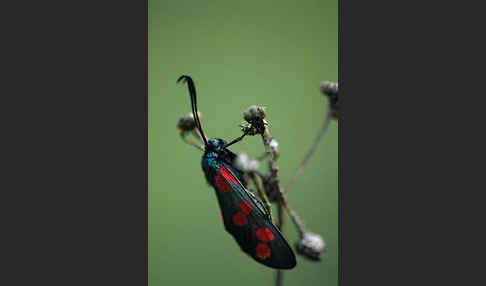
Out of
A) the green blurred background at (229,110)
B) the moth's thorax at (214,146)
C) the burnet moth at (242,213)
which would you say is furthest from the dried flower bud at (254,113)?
the green blurred background at (229,110)

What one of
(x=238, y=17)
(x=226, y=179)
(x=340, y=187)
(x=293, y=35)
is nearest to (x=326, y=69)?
(x=293, y=35)

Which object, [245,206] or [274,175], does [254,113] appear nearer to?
[274,175]

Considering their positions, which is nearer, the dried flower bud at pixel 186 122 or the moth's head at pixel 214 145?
the moth's head at pixel 214 145

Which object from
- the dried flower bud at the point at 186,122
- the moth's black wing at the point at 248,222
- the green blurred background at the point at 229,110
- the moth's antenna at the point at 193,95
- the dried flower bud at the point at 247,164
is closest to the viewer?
the dried flower bud at the point at 247,164

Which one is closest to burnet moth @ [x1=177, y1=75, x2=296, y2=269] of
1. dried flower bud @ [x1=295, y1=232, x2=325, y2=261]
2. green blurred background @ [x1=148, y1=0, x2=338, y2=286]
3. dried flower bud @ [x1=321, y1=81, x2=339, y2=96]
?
dried flower bud @ [x1=295, y1=232, x2=325, y2=261]

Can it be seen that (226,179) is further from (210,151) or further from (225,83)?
(225,83)

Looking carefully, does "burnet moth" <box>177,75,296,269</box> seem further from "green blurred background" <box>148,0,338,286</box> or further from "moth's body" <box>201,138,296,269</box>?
"green blurred background" <box>148,0,338,286</box>

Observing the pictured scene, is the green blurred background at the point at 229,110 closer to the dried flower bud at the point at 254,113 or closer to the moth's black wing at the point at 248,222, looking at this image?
the moth's black wing at the point at 248,222

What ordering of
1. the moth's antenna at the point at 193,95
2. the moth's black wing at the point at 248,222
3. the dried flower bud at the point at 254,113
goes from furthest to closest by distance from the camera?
the moth's antenna at the point at 193,95 → the moth's black wing at the point at 248,222 → the dried flower bud at the point at 254,113
